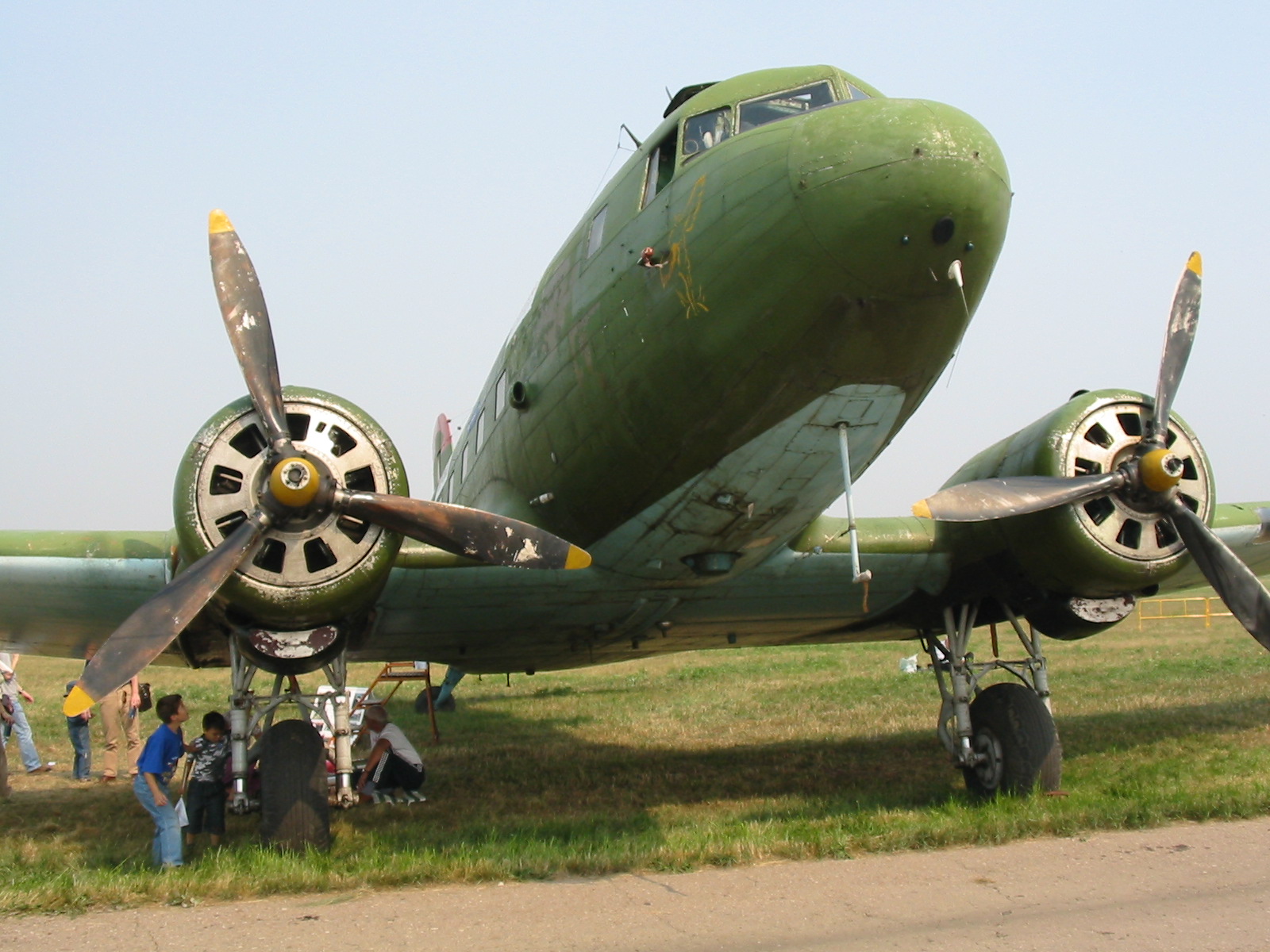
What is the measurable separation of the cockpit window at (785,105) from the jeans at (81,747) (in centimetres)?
981

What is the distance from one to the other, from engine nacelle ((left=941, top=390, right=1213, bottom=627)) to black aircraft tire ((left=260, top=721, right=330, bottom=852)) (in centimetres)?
573

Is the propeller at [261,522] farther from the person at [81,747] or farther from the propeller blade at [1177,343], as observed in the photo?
the person at [81,747]

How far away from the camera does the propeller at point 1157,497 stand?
7941 millimetres

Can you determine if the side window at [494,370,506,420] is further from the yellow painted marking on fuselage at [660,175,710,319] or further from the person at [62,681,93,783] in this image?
the person at [62,681,93,783]

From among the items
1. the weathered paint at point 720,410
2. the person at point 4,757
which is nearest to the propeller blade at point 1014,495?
the weathered paint at point 720,410

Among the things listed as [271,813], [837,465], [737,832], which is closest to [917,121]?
[837,465]

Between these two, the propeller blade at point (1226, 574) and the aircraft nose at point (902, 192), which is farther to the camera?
the propeller blade at point (1226, 574)

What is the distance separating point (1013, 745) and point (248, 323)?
667cm

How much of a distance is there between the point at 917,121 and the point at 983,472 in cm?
469

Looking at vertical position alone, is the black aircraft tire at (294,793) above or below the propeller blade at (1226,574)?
below

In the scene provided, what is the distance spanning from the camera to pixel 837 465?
7.32 metres

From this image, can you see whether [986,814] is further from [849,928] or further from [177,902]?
[177,902]

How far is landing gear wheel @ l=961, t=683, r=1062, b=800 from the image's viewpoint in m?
8.73

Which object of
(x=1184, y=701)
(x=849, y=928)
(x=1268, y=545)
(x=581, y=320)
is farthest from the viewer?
(x=1184, y=701)
